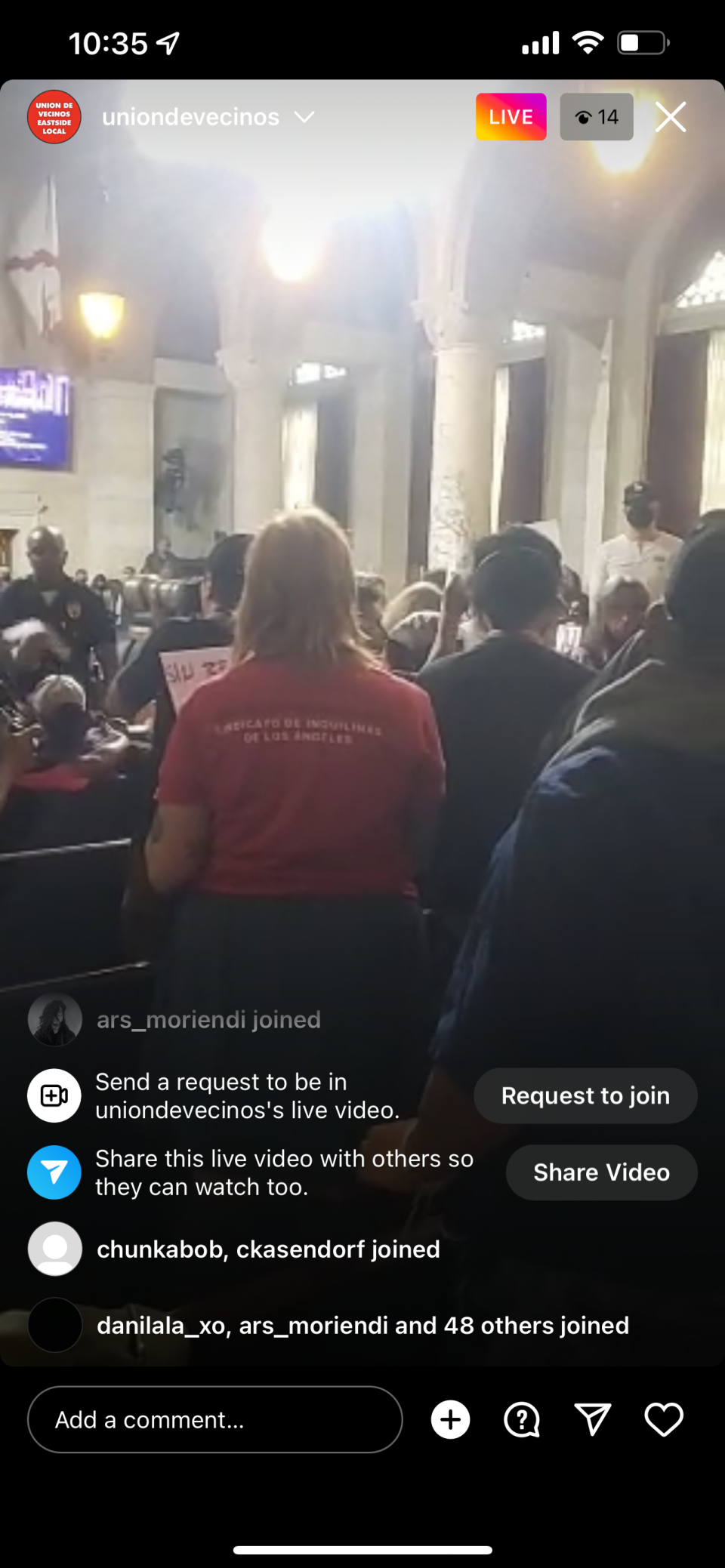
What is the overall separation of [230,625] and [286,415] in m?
0.13

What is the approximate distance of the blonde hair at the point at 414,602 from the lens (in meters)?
0.71

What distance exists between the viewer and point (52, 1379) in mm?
685

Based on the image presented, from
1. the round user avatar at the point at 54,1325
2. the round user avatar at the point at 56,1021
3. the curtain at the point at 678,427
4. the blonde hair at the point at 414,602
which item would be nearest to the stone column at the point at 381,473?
the blonde hair at the point at 414,602

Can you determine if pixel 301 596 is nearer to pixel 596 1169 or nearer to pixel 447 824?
pixel 447 824

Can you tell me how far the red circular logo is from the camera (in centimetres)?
66

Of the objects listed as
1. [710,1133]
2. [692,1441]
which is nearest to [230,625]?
[710,1133]

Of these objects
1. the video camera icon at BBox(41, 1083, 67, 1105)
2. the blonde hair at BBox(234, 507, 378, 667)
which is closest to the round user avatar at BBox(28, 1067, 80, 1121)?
the video camera icon at BBox(41, 1083, 67, 1105)

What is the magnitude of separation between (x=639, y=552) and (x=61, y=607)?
30 cm

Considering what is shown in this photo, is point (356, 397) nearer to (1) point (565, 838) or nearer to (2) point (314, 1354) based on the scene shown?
(1) point (565, 838)

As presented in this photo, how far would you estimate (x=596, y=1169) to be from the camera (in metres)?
0.68

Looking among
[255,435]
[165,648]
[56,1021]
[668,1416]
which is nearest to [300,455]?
[255,435]

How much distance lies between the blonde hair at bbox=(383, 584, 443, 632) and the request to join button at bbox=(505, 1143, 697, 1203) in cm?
29
